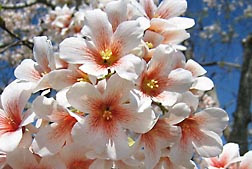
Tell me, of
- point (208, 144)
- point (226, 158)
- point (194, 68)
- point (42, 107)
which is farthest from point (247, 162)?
point (42, 107)

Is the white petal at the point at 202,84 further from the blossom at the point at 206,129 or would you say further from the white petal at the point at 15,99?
the white petal at the point at 15,99

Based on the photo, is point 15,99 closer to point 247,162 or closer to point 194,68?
point 194,68

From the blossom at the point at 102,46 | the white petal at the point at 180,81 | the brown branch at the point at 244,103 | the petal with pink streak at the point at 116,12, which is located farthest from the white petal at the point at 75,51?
the brown branch at the point at 244,103

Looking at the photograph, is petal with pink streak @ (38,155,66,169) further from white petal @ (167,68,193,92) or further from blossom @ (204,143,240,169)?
blossom @ (204,143,240,169)

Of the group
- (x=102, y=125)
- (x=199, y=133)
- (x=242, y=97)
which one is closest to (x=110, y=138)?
(x=102, y=125)

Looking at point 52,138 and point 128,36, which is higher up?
point 128,36

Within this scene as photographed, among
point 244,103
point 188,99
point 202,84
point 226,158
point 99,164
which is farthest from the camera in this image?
point 244,103
